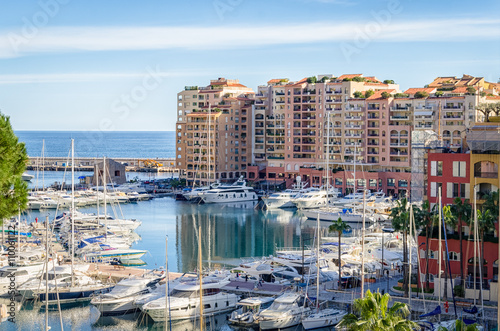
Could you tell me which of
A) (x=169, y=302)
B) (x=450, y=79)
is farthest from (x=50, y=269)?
(x=450, y=79)

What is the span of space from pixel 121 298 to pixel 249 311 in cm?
670

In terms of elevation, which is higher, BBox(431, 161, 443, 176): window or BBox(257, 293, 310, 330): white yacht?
BBox(431, 161, 443, 176): window

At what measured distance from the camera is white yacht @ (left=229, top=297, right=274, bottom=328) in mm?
34750

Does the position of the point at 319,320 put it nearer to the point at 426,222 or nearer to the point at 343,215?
the point at 426,222

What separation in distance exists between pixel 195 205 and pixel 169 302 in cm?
5069

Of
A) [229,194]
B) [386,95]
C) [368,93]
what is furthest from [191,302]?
[368,93]

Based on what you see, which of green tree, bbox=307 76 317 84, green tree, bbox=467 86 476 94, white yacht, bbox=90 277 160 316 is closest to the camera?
white yacht, bbox=90 277 160 316

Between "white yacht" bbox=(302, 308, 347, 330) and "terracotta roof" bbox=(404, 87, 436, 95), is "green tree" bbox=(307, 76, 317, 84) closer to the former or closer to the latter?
"terracotta roof" bbox=(404, 87, 436, 95)

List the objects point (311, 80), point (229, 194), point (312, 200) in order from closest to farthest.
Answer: point (312, 200)
point (229, 194)
point (311, 80)

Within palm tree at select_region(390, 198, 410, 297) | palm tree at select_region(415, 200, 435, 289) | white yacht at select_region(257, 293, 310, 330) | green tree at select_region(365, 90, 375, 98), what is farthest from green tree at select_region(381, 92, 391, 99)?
white yacht at select_region(257, 293, 310, 330)

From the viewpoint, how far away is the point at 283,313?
113 ft

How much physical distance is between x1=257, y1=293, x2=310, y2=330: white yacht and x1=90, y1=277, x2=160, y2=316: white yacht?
7.01m

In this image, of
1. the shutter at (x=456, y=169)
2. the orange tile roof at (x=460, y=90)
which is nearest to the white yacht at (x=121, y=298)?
the shutter at (x=456, y=169)

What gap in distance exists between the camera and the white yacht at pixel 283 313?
1346 inches
